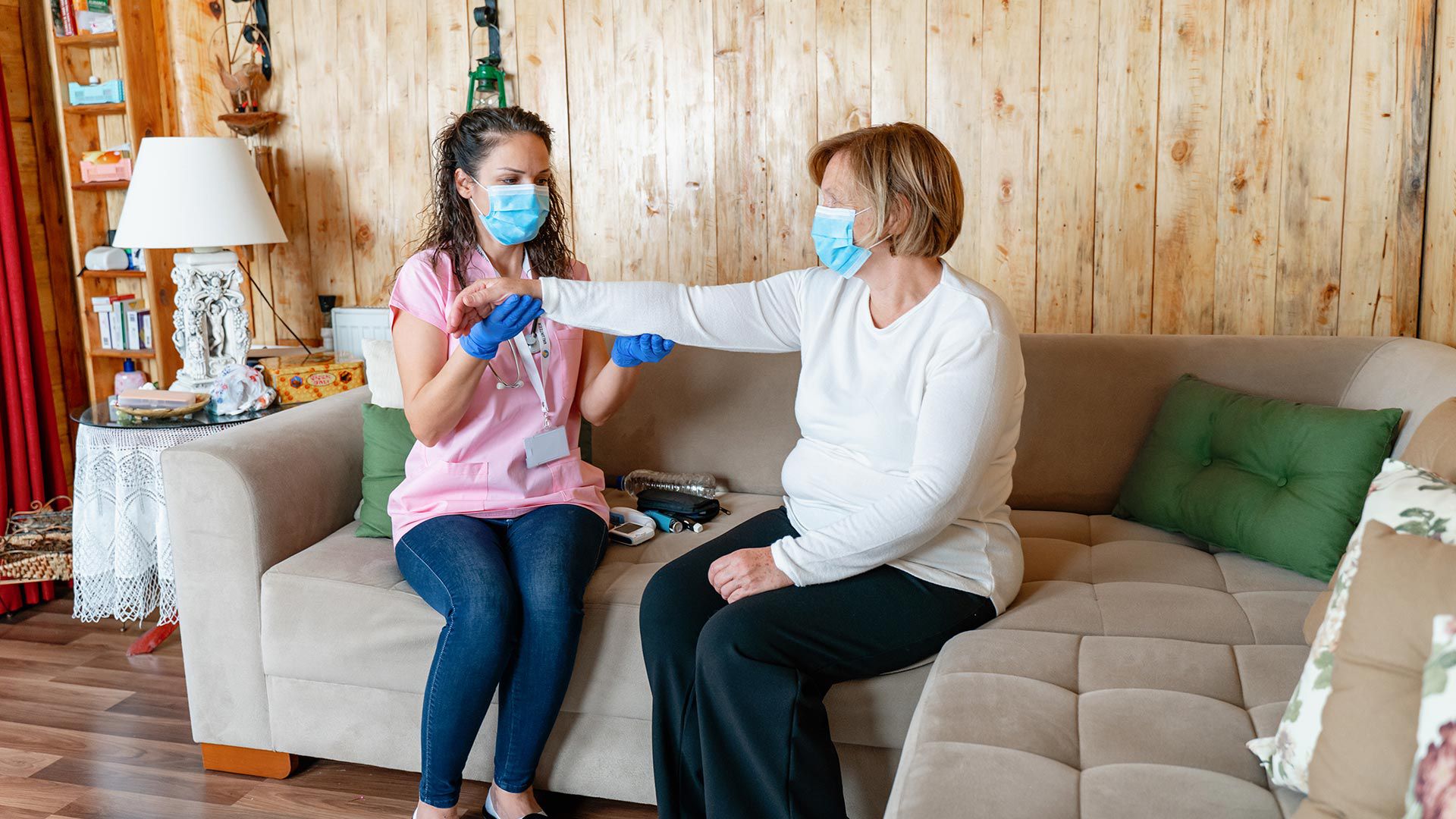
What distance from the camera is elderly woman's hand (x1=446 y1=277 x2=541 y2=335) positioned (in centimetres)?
175

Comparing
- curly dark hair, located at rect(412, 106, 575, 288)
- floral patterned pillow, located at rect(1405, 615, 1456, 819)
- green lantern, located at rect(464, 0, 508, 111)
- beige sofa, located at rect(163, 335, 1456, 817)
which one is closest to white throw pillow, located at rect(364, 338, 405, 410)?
beige sofa, located at rect(163, 335, 1456, 817)

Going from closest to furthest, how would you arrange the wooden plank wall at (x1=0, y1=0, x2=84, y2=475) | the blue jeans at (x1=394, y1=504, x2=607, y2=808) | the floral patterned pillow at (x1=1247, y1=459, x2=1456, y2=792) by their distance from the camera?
1. the floral patterned pillow at (x1=1247, y1=459, x2=1456, y2=792)
2. the blue jeans at (x1=394, y1=504, x2=607, y2=808)
3. the wooden plank wall at (x1=0, y1=0, x2=84, y2=475)

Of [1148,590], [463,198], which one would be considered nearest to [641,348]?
[463,198]

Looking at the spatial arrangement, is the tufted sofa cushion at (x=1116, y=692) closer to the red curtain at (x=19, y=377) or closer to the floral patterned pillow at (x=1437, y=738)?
the floral patterned pillow at (x=1437, y=738)

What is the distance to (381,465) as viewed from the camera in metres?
2.12

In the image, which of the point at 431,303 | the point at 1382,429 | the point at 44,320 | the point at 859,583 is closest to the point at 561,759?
the point at 859,583

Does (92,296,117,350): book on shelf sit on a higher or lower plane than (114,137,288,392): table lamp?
lower

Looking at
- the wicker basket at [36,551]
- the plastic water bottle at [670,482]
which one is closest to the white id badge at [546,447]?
the plastic water bottle at [670,482]

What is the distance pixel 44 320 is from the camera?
322cm

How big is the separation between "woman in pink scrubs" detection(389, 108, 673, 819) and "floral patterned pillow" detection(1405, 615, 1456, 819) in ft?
3.78

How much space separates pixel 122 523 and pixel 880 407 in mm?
1772

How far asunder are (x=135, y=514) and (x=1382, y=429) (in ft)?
8.08

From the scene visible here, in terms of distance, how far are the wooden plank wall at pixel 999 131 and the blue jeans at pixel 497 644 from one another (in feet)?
3.93

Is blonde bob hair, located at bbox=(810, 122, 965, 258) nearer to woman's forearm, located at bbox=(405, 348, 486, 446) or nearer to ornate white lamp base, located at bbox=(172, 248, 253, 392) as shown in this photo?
woman's forearm, located at bbox=(405, 348, 486, 446)
